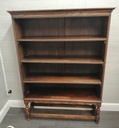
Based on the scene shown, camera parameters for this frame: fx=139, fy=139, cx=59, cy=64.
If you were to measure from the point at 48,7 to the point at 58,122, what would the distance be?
1647 millimetres

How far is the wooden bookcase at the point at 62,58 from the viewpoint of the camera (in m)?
Result: 1.81

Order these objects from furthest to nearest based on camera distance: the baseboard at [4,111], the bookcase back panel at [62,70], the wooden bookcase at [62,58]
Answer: the baseboard at [4,111] < the bookcase back panel at [62,70] < the wooden bookcase at [62,58]

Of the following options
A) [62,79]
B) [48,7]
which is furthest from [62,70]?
[48,7]

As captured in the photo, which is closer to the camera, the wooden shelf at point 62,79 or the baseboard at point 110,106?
the wooden shelf at point 62,79

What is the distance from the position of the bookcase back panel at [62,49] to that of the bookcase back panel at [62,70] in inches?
6.4

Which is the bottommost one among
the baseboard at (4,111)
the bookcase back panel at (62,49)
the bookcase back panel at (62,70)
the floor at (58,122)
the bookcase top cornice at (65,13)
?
the floor at (58,122)

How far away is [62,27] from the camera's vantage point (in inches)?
74.6

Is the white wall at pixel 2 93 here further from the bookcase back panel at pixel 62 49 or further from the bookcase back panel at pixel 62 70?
the bookcase back panel at pixel 62 49

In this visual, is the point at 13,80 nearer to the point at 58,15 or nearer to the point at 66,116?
the point at 66,116

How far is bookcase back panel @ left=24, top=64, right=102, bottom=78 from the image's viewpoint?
2049 mm

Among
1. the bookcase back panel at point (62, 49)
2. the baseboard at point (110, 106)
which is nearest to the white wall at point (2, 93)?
the bookcase back panel at point (62, 49)

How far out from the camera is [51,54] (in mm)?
2012

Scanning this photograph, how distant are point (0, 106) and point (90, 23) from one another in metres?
1.81

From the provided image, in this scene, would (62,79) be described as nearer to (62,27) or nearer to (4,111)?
(62,27)
